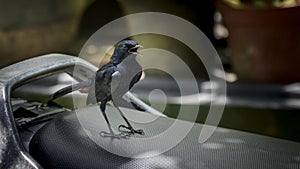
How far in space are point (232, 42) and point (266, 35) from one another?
12.3 inches

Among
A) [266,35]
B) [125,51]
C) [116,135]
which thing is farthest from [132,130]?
[266,35]

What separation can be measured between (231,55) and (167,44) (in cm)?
65

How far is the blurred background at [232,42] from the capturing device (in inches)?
155

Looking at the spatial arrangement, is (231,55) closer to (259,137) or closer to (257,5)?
(257,5)

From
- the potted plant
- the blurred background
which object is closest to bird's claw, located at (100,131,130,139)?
the blurred background

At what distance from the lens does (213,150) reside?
1.26 m

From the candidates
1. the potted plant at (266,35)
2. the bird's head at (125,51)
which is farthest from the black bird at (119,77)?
the potted plant at (266,35)

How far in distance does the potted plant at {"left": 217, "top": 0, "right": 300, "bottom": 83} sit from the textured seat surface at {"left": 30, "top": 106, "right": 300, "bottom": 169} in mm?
3064

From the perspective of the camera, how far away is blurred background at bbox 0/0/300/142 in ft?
12.9

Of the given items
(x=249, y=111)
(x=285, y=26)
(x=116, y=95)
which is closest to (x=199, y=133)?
(x=116, y=95)

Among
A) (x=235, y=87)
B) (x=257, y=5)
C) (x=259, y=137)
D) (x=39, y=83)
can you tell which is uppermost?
(x=259, y=137)

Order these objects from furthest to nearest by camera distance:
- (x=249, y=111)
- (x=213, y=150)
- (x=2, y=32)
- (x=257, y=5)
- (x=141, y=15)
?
1. (x=141, y=15)
2. (x=2, y=32)
3. (x=257, y=5)
4. (x=249, y=111)
5. (x=213, y=150)

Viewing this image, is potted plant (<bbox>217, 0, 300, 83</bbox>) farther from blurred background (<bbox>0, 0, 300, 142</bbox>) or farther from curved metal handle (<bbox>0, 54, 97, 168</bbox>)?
curved metal handle (<bbox>0, 54, 97, 168</bbox>)

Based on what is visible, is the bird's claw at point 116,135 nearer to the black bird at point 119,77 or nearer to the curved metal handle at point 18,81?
the black bird at point 119,77
